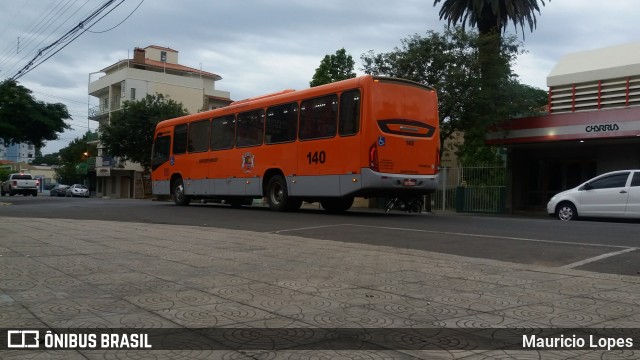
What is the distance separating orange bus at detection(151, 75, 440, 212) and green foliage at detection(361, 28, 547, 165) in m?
9.34

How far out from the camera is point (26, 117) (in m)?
32.6

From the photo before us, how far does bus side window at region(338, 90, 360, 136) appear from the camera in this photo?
1441 cm

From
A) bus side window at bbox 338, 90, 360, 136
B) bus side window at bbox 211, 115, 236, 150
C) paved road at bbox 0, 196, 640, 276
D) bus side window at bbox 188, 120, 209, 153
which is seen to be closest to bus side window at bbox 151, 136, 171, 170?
bus side window at bbox 188, 120, 209, 153

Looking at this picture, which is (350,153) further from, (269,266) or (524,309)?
(524,309)

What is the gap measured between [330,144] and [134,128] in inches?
1361

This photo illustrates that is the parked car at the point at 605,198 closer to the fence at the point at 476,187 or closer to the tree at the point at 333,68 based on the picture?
the fence at the point at 476,187

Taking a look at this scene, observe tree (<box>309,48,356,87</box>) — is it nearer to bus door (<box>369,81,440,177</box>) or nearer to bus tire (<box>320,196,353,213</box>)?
bus tire (<box>320,196,353,213</box>)

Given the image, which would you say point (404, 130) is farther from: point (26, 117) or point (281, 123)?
point (26, 117)

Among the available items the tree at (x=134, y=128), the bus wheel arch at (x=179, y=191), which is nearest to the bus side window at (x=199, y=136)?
the bus wheel arch at (x=179, y=191)

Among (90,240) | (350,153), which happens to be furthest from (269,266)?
(350,153)

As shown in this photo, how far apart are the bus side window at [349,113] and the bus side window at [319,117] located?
0.81ft

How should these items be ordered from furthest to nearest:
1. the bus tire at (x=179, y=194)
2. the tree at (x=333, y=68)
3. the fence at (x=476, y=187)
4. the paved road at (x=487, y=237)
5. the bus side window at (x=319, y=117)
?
the tree at (x=333, y=68)
the fence at (x=476, y=187)
the bus tire at (x=179, y=194)
the bus side window at (x=319, y=117)
the paved road at (x=487, y=237)

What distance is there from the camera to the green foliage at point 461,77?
2448 cm

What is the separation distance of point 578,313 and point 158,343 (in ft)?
11.1
